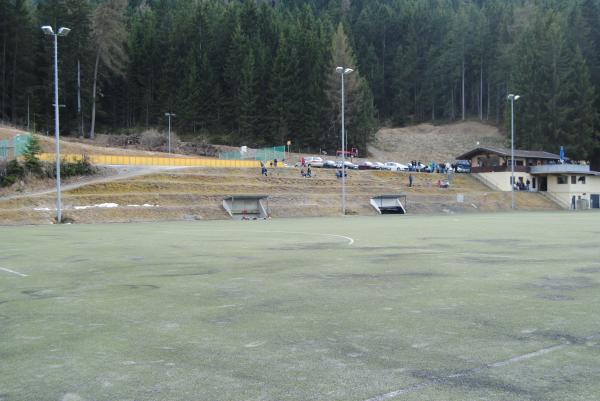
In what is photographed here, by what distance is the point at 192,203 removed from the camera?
158 ft

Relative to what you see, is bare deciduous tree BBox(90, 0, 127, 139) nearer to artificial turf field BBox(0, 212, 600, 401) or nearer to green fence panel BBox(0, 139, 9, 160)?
green fence panel BBox(0, 139, 9, 160)

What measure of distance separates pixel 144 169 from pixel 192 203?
11.5m

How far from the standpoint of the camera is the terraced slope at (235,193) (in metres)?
42.7

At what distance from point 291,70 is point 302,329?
9937 centimetres

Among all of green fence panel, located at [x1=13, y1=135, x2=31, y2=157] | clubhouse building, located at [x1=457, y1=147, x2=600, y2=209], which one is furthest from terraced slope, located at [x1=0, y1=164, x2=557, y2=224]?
green fence panel, located at [x1=13, y1=135, x2=31, y2=157]

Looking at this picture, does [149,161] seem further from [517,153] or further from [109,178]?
[517,153]

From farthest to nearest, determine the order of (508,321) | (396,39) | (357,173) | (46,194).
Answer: (396,39) → (357,173) → (46,194) → (508,321)

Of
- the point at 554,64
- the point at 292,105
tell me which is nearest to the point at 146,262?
Answer: the point at 292,105

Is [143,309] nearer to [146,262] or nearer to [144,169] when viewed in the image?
[146,262]

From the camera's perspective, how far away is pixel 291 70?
341 feet

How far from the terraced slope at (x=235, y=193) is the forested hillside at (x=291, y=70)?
1297 inches

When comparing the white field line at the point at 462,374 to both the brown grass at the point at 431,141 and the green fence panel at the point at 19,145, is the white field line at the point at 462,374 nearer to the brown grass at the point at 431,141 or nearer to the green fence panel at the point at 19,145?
the green fence panel at the point at 19,145

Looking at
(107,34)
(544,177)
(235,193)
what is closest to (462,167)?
(544,177)

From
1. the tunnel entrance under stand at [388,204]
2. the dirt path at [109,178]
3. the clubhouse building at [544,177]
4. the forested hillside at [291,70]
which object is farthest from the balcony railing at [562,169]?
the dirt path at [109,178]
